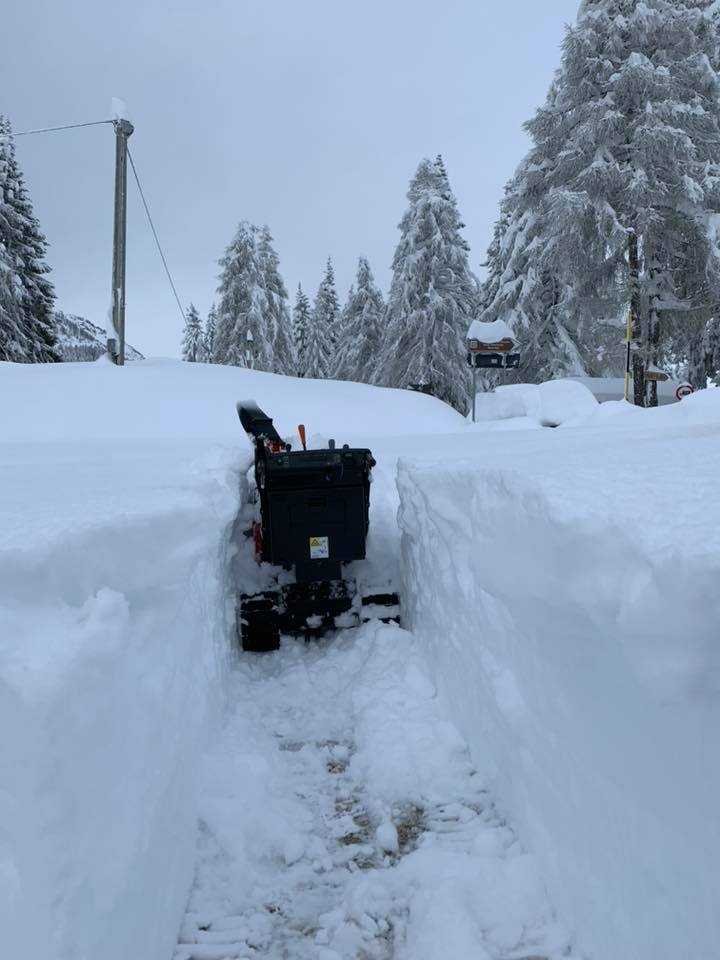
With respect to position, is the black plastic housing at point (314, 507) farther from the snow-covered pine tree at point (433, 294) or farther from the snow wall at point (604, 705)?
the snow-covered pine tree at point (433, 294)

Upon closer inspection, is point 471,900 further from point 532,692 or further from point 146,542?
point 146,542

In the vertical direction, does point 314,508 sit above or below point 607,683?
above

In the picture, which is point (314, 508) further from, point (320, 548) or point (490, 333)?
point (490, 333)

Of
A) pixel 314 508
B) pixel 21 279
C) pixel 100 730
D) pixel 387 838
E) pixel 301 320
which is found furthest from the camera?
pixel 301 320

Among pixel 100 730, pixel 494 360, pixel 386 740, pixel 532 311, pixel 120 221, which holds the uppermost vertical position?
pixel 532 311

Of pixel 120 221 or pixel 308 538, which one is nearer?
pixel 308 538

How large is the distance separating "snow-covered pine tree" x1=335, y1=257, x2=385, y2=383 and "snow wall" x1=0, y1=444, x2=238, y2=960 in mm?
29866

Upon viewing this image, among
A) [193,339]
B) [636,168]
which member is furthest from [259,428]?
[193,339]

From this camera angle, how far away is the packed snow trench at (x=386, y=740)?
1550 millimetres

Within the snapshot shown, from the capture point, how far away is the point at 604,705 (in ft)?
6.17

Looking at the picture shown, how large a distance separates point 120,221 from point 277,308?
21604 mm

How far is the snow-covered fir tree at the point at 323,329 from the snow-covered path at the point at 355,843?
38.6m

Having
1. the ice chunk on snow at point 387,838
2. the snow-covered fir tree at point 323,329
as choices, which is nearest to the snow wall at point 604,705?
the ice chunk on snow at point 387,838

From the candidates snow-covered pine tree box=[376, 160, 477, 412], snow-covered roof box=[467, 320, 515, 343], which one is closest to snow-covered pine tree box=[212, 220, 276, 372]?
snow-covered pine tree box=[376, 160, 477, 412]
